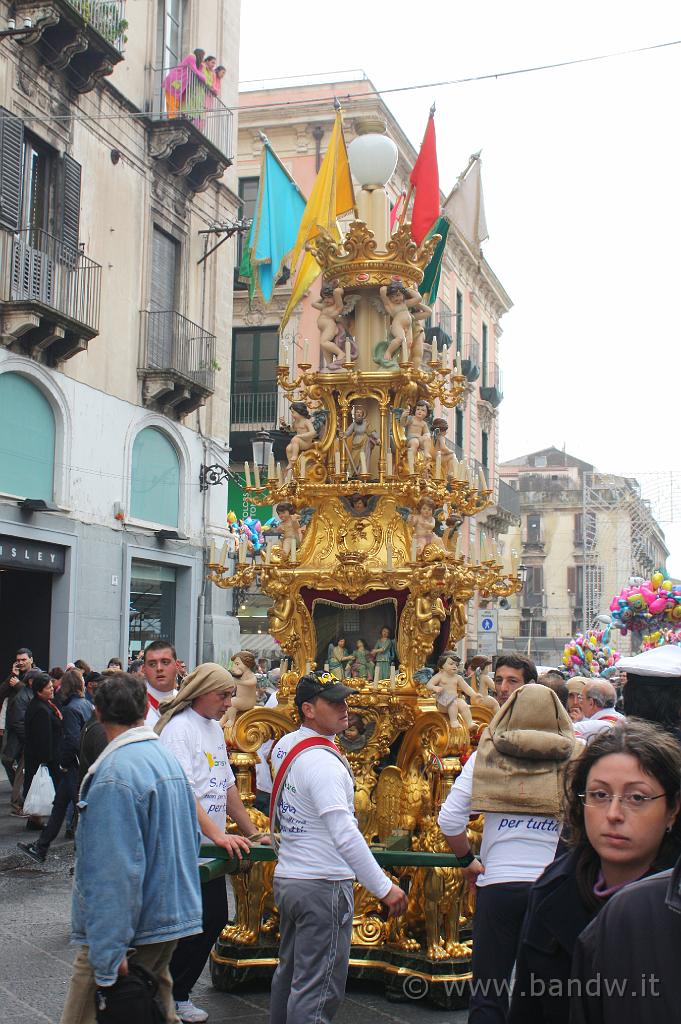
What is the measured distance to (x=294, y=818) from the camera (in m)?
4.75

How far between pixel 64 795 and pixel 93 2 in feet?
40.0

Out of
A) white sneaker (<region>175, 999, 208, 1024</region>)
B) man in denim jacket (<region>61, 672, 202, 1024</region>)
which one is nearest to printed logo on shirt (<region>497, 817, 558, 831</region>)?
man in denim jacket (<region>61, 672, 202, 1024</region>)

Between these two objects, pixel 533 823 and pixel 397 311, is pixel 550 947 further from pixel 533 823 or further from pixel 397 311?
pixel 397 311

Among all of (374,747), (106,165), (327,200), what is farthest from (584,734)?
(106,165)

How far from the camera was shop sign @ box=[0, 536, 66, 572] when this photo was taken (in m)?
15.5

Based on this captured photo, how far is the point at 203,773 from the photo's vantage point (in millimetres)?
5719

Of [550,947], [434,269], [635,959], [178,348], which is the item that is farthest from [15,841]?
[178,348]

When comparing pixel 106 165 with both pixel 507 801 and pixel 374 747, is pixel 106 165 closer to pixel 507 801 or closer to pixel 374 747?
pixel 374 747

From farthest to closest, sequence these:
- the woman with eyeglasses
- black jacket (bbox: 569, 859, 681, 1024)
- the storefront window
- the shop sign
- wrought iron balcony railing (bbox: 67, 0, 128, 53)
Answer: the storefront window
wrought iron balcony railing (bbox: 67, 0, 128, 53)
the shop sign
the woman with eyeglasses
black jacket (bbox: 569, 859, 681, 1024)

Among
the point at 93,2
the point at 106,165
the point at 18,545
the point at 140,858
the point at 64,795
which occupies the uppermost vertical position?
the point at 93,2

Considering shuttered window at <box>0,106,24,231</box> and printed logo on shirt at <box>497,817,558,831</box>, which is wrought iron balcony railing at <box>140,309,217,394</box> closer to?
shuttered window at <box>0,106,24,231</box>

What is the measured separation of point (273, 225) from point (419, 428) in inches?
143

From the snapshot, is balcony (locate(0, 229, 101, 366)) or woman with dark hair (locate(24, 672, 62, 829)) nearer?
woman with dark hair (locate(24, 672, 62, 829))

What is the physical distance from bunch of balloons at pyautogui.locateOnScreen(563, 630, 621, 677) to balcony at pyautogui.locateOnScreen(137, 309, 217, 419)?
7638mm
